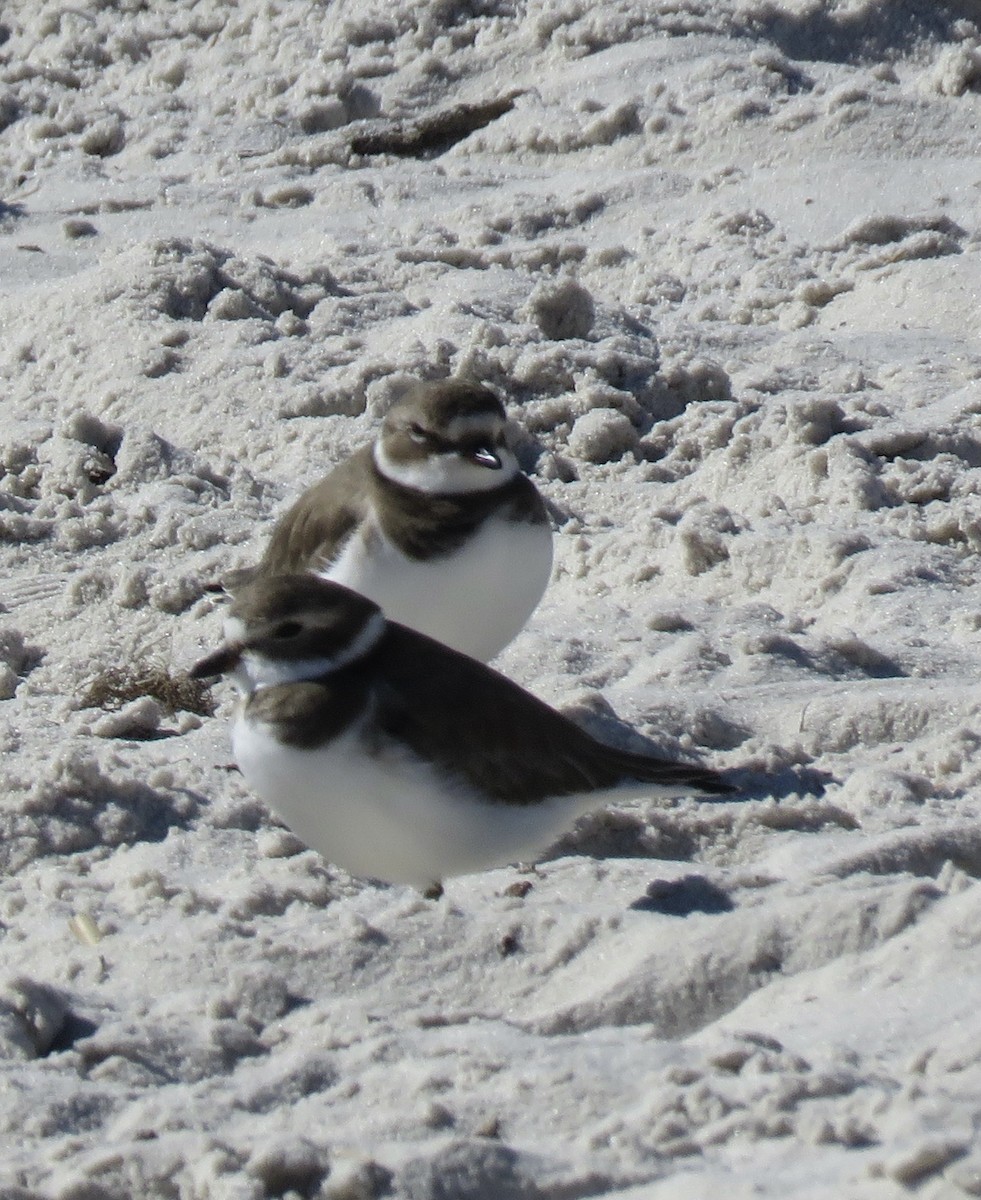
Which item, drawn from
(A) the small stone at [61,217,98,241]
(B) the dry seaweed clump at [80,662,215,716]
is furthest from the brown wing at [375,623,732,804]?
(A) the small stone at [61,217,98,241]

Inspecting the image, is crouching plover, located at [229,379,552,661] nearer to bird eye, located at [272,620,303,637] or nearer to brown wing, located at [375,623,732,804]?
brown wing, located at [375,623,732,804]

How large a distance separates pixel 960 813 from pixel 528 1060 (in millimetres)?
1530

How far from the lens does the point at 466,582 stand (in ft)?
16.4

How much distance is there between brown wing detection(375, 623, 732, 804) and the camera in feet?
13.3

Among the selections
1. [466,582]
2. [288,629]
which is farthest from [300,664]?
[466,582]

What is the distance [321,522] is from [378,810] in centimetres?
151

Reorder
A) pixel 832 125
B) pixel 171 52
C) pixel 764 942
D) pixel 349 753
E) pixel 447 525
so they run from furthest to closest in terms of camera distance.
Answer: pixel 171 52 < pixel 832 125 < pixel 447 525 < pixel 349 753 < pixel 764 942

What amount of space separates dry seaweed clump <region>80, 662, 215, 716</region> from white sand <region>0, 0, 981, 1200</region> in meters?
0.10

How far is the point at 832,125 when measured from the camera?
7703mm

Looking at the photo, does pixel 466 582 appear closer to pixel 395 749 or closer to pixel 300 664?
pixel 300 664

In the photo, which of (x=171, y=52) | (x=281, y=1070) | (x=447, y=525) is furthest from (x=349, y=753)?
(x=171, y=52)

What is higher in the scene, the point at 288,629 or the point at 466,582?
the point at 288,629

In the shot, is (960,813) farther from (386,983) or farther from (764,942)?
(386,983)

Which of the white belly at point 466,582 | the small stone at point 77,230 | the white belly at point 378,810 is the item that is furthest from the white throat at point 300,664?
the small stone at point 77,230
